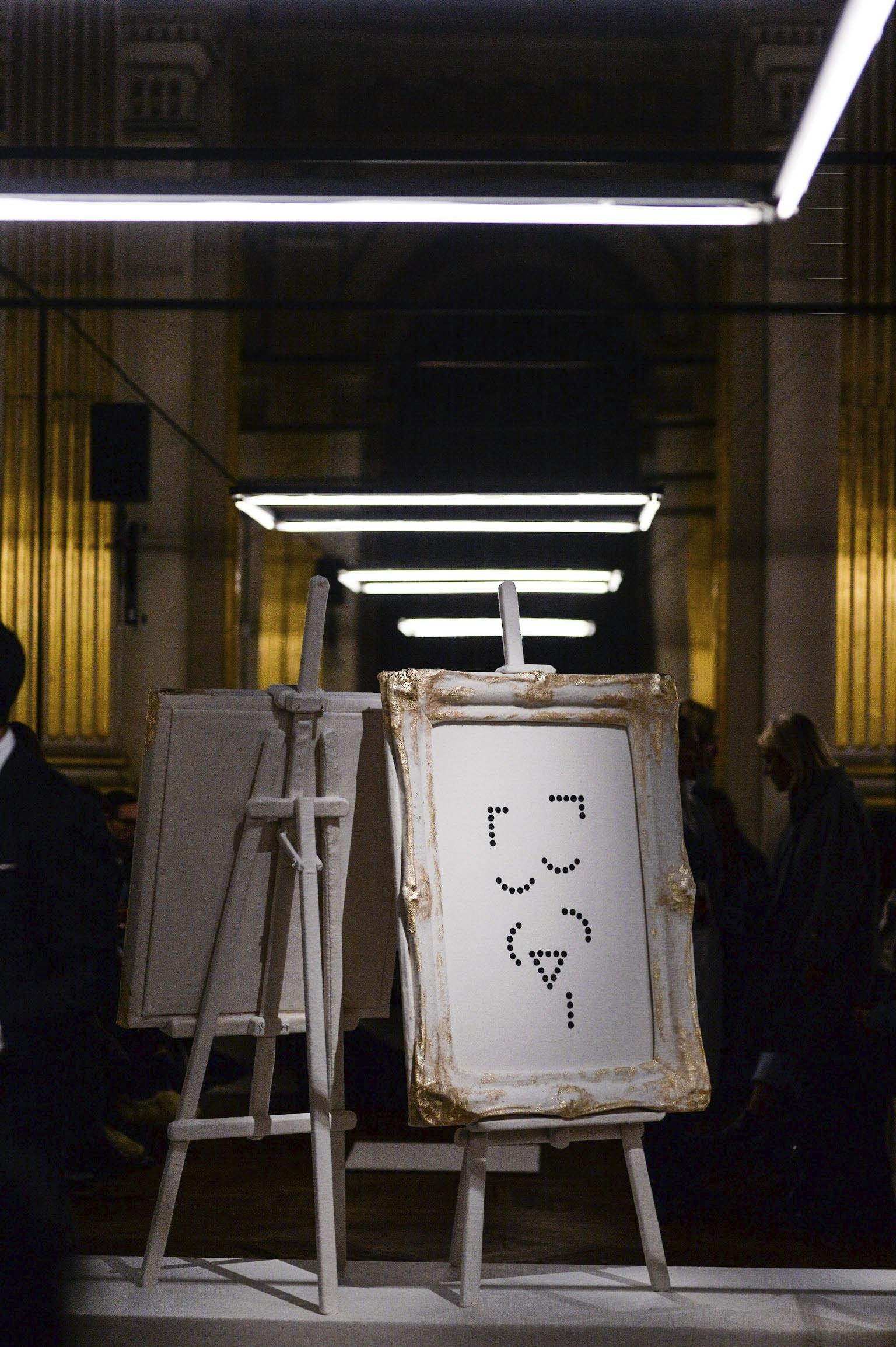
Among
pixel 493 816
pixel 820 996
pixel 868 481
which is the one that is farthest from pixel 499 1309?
pixel 868 481

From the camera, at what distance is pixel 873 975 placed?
4902 millimetres

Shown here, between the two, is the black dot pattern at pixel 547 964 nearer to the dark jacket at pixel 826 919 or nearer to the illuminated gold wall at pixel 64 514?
the dark jacket at pixel 826 919

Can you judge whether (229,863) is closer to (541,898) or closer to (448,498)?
(541,898)

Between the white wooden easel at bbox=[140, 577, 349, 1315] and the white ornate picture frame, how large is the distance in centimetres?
23

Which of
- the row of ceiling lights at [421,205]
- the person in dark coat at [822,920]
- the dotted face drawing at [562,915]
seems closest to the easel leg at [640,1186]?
the dotted face drawing at [562,915]

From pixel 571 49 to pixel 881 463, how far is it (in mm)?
2523

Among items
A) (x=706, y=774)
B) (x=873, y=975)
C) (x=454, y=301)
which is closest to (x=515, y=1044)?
(x=873, y=975)

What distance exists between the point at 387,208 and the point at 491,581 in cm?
365

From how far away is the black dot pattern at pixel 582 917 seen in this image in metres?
3.25

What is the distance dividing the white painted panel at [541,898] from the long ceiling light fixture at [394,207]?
162 centimetres

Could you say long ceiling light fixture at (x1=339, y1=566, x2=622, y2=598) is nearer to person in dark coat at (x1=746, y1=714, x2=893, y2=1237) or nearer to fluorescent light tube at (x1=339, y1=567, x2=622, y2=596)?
fluorescent light tube at (x1=339, y1=567, x2=622, y2=596)

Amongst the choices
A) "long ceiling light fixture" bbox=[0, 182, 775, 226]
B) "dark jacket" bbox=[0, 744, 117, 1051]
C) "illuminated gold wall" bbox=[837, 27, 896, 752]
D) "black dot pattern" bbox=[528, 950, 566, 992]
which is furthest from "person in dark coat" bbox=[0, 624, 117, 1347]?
"illuminated gold wall" bbox=[837, 27, 896, 752]

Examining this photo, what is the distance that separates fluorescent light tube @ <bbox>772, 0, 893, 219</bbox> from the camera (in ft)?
10.8

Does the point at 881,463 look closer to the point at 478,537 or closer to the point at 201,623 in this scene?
the point at 478,537
